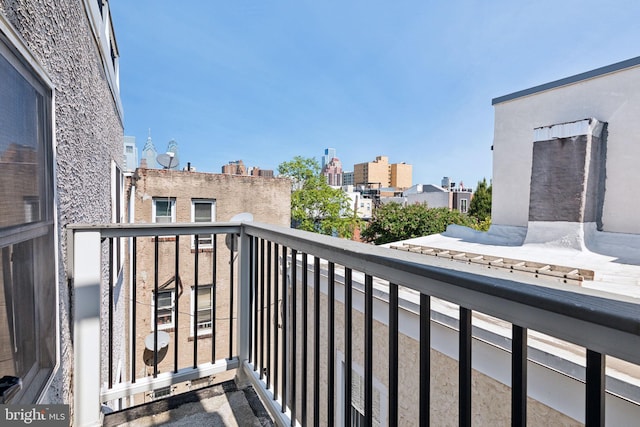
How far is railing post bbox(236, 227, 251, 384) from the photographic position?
1.94 metres

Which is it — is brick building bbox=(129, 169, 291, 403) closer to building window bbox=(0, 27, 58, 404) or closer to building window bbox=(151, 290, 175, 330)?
building window bbox=(151, 290, 175, 330)

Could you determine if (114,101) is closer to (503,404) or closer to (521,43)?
(503,404)

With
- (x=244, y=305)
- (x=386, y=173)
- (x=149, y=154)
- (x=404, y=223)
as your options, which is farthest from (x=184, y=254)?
(x=386, y=173)

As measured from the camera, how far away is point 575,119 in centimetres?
598

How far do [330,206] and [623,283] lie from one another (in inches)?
617

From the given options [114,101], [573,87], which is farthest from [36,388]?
[573,87]

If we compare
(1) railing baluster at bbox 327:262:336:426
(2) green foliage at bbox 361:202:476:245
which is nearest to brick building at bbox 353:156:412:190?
(2) green foliage at bbox 361:202:476:245

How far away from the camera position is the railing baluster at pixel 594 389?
1.43ft

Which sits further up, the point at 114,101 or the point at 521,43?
the point at 521,43

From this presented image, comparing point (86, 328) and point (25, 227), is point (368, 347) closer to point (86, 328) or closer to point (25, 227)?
point (25, 227)

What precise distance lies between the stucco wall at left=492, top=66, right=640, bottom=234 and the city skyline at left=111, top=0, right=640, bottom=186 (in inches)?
17.5

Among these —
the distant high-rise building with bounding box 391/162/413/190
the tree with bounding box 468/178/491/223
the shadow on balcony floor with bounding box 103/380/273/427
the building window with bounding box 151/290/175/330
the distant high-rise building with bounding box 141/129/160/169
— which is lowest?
the building window with bounding box 151/290/175/330

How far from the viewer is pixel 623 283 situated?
3199 mm

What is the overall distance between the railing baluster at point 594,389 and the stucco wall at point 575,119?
6785 mm
